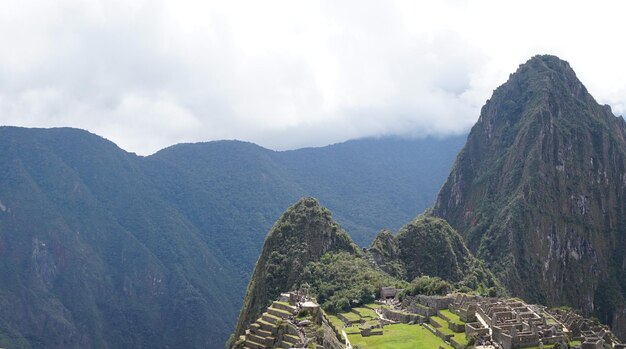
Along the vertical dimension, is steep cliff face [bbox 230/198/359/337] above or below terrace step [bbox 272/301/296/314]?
above

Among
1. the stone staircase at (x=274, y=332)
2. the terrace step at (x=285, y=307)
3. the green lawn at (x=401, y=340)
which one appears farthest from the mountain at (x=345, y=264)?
the stone staircase at (x=274, y=332)

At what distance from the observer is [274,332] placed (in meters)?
57.8

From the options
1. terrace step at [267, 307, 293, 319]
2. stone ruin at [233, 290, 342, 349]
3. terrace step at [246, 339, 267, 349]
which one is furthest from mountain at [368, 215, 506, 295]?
terrace step at [246, 339, 267, 349]

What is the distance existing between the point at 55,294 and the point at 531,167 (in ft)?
406

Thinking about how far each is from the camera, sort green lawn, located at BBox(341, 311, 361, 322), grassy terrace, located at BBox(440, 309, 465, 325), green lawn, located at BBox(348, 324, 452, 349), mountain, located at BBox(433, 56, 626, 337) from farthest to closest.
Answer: mountain, located at BBox(433, 56, 626, 337) → green lawn, located at BBox(341, 311, 361, 322) → grassy terrace, located at BBox(440, 309, 465, 325) → green lawn, located at BBox(348, 324, 452, 349)

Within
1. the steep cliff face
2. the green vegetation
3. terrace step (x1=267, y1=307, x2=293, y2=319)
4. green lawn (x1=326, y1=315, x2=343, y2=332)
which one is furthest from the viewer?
the steep cliff face

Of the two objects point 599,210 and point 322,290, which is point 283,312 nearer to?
point 322,290

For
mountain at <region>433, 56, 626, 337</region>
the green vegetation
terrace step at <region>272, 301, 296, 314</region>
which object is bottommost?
terrace step at <region>272, 301, 296, 314</region>

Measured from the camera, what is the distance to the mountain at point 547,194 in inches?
6156

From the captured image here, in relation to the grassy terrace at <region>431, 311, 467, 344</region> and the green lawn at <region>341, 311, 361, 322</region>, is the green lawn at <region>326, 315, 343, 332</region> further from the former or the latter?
the grassy terrace at <region>431, 311, 467, 344</region>

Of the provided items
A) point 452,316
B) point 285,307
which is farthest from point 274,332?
point 452,316

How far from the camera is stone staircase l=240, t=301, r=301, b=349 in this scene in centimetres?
5496

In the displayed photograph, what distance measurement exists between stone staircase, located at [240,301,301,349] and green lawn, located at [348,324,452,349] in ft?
24.4

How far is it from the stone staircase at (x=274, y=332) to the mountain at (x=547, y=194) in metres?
90.6
